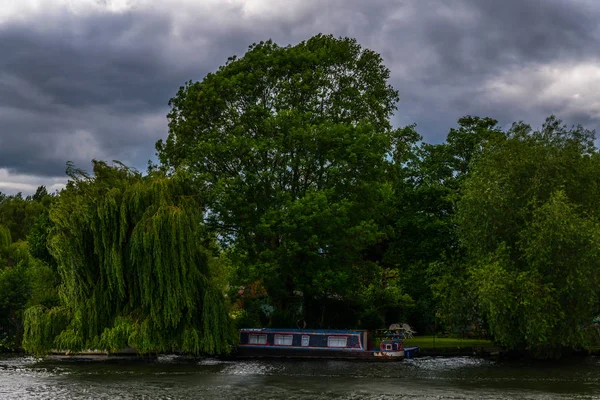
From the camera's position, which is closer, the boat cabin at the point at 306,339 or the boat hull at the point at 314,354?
the boat hull at the point at 314,354

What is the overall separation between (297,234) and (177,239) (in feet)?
27.7

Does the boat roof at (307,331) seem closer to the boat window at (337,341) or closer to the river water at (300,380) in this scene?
the boat window at (337,341)

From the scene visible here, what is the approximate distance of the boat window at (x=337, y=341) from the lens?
40500 mm

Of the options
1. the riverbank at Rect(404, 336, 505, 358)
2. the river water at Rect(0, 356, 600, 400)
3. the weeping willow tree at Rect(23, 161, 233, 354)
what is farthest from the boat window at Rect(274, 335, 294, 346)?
the riverbank at Rect(404, 336, 505, 358)

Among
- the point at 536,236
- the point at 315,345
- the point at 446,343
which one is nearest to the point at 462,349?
the point at 446,343

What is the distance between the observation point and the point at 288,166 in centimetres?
4275

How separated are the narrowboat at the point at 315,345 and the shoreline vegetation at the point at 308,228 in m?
2.34

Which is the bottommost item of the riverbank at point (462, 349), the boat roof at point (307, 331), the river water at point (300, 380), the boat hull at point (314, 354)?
the river water at point (300, 380)

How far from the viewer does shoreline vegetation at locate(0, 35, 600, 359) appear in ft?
114

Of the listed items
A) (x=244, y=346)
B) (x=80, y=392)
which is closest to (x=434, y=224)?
(x=244, y=346)

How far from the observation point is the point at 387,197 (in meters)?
43.1

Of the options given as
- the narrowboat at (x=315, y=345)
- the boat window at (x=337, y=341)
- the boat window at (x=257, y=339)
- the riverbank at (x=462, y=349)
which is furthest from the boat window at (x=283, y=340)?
the riverbank at (x=462, y=349)

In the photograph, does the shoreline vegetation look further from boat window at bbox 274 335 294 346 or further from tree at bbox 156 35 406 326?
boat window at bbox 274 335 294 346

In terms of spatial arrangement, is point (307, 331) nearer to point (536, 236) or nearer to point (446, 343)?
point (446, 343)
